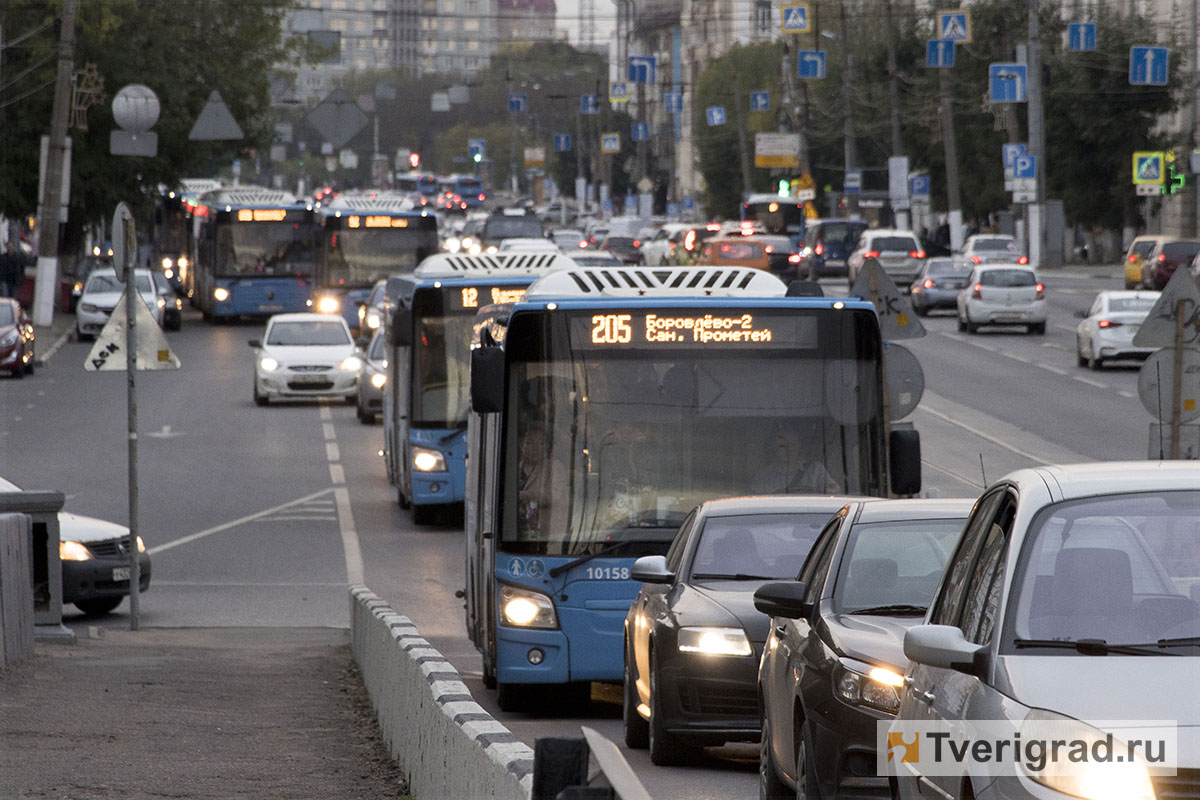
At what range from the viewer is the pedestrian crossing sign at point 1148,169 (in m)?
60.8

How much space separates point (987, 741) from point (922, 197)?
256 feet

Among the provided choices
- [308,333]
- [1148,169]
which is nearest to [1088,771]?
[308,333]

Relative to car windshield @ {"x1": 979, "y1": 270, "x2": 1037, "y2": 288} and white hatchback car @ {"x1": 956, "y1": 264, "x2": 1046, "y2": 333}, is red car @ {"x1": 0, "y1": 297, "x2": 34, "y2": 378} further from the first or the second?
car windshield @ {"x1": 979, "y1": 270, "x2": 1037, "y2": 288}

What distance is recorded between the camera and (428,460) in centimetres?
2264

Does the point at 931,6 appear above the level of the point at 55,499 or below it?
above

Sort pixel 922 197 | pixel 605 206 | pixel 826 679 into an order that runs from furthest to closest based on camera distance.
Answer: pixel 605 206
pixel 922 197
pixel 826 679

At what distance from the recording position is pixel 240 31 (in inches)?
2472

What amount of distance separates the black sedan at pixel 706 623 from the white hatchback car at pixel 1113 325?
28699 mm

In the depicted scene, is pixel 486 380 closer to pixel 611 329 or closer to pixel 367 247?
pixel 611 329

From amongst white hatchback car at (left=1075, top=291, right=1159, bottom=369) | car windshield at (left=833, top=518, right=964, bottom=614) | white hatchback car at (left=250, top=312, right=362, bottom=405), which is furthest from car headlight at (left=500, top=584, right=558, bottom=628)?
white hatchback car at (left=1075, top=291, right=1159, bottom=369)

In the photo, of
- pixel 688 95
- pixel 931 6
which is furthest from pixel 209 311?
pixel 688 95

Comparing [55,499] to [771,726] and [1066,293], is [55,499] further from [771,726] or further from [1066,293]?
[1066,293]

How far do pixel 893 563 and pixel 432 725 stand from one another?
1.91 metres

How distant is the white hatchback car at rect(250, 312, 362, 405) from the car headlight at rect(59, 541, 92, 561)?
1792 cm
